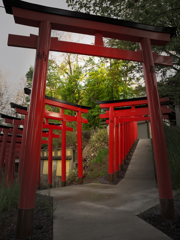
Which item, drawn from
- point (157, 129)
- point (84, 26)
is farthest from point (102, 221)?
point (84, 26)

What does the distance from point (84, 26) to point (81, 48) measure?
18.0 inches

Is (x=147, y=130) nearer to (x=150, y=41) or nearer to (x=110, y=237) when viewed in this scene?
(x=150, y=41)

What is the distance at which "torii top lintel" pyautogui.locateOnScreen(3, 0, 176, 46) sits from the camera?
3.31 metres

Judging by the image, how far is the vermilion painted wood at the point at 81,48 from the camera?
3.32 meters

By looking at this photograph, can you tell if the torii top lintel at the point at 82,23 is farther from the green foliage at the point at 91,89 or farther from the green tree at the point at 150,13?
the green foliage at the point at 91,89

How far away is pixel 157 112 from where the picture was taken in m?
3.54

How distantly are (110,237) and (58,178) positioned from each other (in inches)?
524

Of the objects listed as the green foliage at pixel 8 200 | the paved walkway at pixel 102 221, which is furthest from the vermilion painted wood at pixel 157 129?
the green foliage at pixel 8 200

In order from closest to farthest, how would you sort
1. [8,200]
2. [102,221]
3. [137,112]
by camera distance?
[102,221] < [8,200] < [137,112]

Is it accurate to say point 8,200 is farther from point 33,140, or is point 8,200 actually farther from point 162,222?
point 162,222

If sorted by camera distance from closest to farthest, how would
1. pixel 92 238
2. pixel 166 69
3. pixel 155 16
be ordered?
pixel 92 238, pixel 155 16, pixel 166 69

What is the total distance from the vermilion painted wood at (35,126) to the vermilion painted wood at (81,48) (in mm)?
181

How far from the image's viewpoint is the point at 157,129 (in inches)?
137

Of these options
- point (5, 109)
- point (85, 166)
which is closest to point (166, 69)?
point (85, 166)
